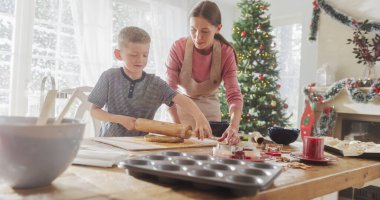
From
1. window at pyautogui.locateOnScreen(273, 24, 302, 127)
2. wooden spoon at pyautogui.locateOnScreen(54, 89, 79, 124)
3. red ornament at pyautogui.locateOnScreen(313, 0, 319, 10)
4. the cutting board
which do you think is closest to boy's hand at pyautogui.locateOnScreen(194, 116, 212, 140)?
the cutting board

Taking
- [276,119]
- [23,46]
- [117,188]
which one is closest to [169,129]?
[117,188]

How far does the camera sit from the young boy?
1495 millimetres

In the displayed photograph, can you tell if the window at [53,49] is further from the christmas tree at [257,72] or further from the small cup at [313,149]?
the small cup at [313,149]

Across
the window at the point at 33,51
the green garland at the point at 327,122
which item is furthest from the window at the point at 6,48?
the green garland at the point at 327,122

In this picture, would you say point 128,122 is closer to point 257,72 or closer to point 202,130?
point 202,130

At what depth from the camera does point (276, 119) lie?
4.53 metres

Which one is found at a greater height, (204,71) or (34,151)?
(204,71)

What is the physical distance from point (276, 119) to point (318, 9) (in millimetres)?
1508

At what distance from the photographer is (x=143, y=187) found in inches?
22.6

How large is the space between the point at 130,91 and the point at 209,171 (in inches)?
41.2

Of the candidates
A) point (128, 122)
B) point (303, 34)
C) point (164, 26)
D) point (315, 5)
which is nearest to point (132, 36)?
point (128, 122)

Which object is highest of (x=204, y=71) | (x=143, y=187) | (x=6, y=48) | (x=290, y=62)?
(x=290, y=62)

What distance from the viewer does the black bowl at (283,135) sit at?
1271 mm

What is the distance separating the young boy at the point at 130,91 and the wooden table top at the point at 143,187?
75cm
